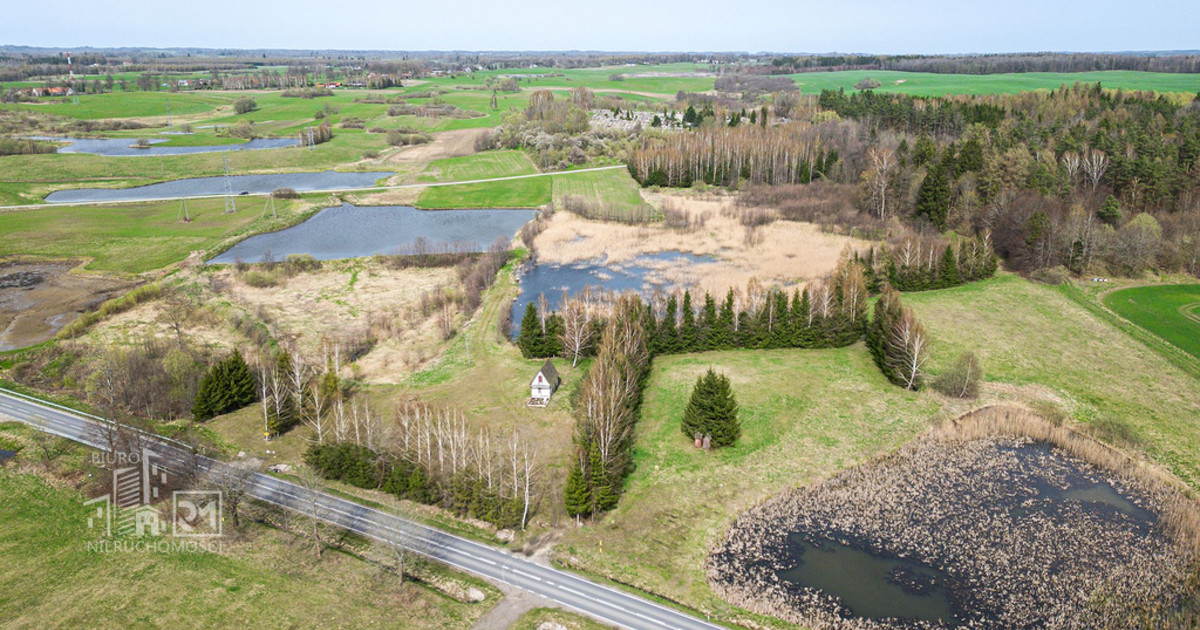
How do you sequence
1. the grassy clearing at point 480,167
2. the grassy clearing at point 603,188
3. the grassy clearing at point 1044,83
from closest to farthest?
the grassy clearing at point 603,188
the grassy clearing at point 480,167
the grassy clearing at point 1044,83

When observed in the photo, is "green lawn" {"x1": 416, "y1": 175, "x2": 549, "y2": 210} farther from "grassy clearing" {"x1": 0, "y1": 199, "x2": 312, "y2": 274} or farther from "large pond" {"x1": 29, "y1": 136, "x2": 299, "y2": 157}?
"large pond" {"x1": 29, "y1": 136, "x2": 299, "y2": 157}

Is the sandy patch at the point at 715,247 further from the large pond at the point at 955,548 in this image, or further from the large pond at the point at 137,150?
the large pond at the point at 137,150

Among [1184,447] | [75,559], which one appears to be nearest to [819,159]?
[1184,447]

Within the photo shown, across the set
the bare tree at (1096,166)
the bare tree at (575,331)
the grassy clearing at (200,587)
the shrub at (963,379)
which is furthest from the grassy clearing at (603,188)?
the grassy clearing at (200,587)

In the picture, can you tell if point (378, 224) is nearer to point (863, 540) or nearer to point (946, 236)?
point (946, 236)

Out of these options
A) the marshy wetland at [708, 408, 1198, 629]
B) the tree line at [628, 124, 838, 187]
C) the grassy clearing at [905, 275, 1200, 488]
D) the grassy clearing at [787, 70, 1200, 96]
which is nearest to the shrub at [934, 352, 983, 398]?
the grassy clearing at [905, 275, 1200, 488]

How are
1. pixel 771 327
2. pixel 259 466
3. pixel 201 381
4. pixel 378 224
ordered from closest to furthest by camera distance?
pixel 259 466 < pixel 201 381 < pixel 771 327 < pixel 378 224

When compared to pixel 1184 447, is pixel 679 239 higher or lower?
higher
